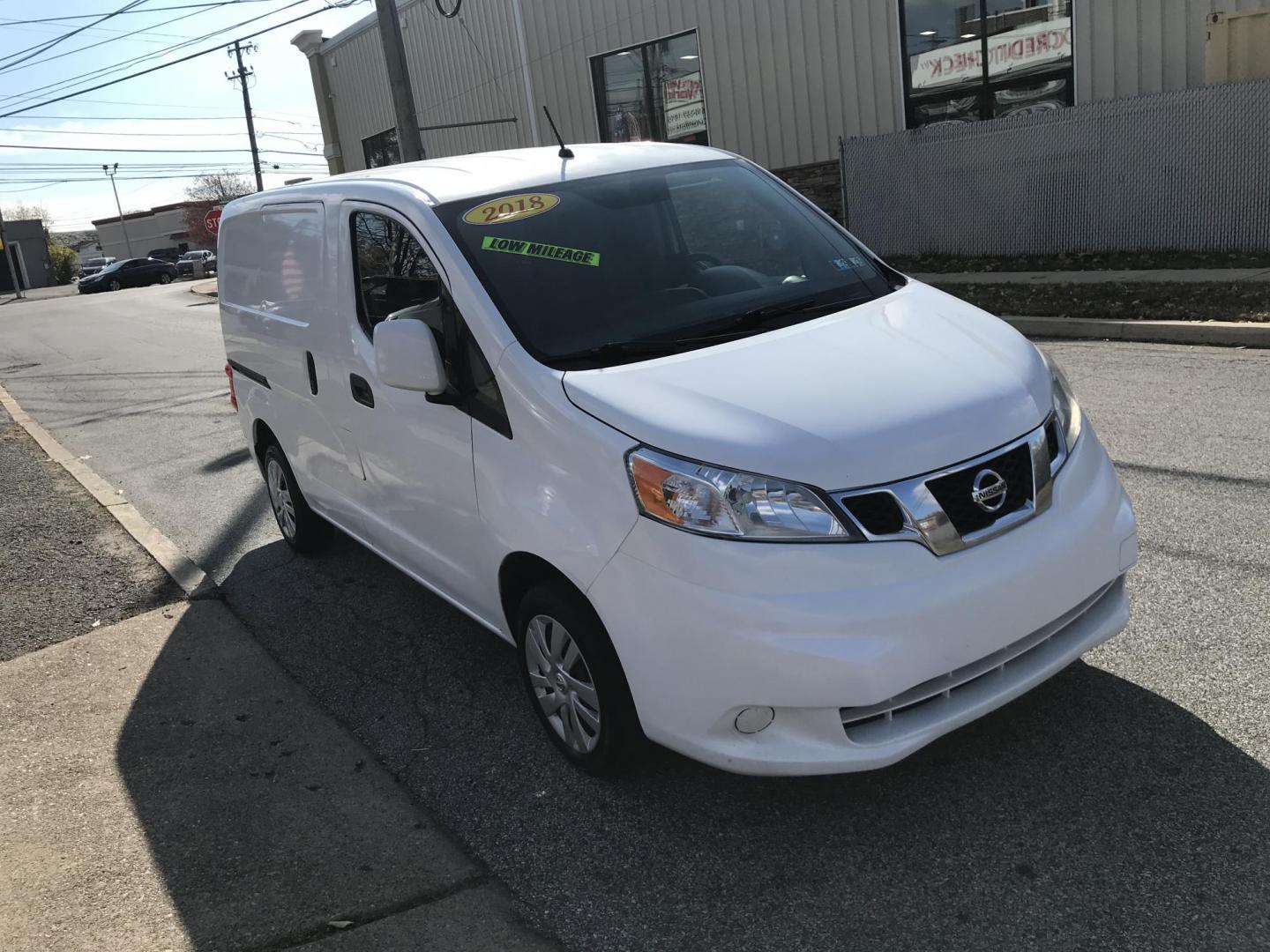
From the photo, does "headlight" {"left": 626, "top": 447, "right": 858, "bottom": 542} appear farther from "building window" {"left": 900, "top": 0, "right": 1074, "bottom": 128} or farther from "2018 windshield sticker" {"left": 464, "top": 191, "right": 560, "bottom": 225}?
"building window" {"left": 900, "top": 0, "right": 1074, "bottom": 128}

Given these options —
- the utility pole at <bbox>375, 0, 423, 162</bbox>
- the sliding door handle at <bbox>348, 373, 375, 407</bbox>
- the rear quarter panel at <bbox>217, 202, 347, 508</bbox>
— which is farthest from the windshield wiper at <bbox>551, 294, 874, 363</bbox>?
the utility pole at <bbox>375, 0, 423, 162</bbox>

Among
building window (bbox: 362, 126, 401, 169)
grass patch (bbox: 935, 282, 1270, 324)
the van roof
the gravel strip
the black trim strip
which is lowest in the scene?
the gravel strip

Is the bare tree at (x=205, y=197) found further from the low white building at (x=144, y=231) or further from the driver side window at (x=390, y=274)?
the driver side window at (x=390, y=274)

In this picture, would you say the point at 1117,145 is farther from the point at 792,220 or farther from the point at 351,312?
the point at 351,312

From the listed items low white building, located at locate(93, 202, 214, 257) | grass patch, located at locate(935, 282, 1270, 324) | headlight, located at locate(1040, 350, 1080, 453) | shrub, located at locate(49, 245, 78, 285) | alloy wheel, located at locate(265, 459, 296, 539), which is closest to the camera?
headlight, located at locate(1040, 350, 1080, 453)

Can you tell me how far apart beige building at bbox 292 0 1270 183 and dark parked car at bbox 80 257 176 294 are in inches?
1217

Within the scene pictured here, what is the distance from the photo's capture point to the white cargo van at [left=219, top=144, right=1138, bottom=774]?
2832 mm

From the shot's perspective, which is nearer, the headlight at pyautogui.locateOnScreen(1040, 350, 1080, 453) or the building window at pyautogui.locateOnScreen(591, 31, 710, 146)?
the headlight at pyautogui.locateOnScreen(1040, 350, 1080, 453)

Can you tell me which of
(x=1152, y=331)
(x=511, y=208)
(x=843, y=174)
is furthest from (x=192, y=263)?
(x=511, y=208)

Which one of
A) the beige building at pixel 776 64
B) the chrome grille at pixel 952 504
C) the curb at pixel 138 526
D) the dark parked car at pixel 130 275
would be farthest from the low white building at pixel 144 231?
the chrome grille at pixel 952 504

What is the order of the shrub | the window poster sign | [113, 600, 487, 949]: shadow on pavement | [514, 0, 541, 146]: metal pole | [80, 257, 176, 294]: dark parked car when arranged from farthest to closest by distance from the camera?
1. the shrub
2. [80, 257, 176, 294]: dark parked car
3. [514, 0, 541, 146]: metal pole
4. the window poster sign
5. [113, 600, 487, 949]: shadow on pavement

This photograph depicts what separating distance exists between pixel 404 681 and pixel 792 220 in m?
2.38

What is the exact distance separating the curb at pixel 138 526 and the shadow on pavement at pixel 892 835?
1.99 metres

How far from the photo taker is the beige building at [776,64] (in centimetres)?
1337
